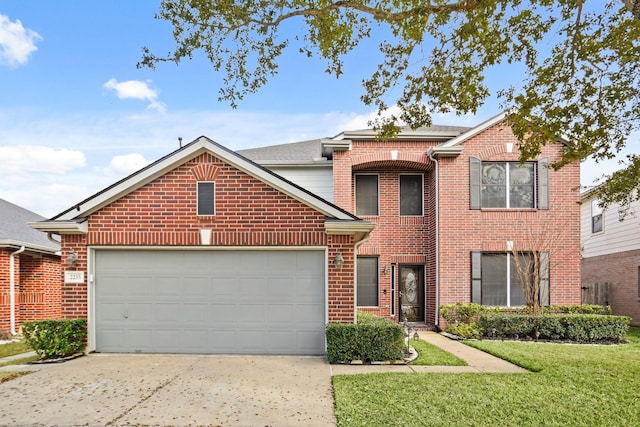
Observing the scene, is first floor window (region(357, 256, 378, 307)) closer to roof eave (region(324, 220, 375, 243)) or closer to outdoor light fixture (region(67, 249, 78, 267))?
roof eave (region(324, 220, 375, 243))

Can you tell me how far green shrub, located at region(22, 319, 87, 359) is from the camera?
8.62 metres

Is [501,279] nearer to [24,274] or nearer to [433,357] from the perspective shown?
[433,357]

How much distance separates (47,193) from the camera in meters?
22.5

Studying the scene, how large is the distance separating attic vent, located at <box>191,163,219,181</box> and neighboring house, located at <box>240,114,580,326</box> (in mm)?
5670

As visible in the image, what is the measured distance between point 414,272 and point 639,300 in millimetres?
8767

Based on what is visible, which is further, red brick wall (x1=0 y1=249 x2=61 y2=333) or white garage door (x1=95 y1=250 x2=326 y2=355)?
red brick wall (x1=0 y1=249 x2=61 y2=333)

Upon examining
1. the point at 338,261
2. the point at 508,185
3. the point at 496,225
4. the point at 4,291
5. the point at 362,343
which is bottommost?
the point at 362,343

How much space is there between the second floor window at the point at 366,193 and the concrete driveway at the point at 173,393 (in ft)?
23.6

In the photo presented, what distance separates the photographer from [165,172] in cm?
930

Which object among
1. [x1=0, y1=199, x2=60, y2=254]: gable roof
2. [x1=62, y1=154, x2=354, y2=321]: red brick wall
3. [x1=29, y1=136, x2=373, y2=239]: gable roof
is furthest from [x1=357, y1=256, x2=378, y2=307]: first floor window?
[x1=0, y1=199, x2=60, y2=254]: gable roof

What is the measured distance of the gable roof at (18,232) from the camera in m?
13.1

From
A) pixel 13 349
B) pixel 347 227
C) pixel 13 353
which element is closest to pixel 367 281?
pixel 347 227

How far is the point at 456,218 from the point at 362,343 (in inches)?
273

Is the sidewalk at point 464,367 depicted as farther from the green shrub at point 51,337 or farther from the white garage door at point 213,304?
the green shrub at point 51,337
